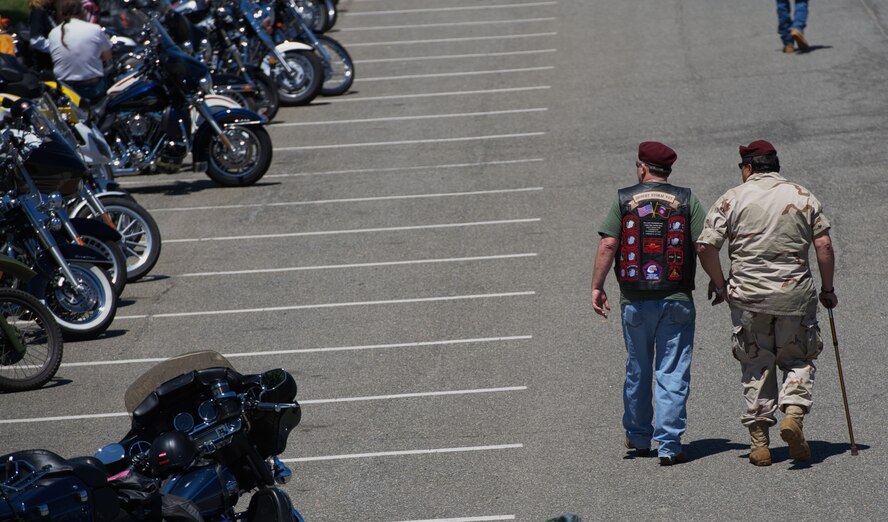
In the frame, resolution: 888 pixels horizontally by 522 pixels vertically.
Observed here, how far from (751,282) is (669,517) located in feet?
4.58

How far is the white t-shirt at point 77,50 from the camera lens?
14.0 m

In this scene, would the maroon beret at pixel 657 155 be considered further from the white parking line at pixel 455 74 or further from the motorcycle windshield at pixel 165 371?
the white parking line at pixel 455 74

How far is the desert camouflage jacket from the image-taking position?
21.0 feet

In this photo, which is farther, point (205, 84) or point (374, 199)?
point (205, 84)

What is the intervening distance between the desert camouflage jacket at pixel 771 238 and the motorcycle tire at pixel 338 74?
502 inches

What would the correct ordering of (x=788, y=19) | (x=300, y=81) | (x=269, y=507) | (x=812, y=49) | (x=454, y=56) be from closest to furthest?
(x=269, y=507), (x=300, y=81), (x=788, y=19), (x=812, y=49), (x=454, y=56)

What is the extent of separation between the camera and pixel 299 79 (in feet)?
59.2

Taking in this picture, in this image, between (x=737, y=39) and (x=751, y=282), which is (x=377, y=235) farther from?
(x=737, y=39)

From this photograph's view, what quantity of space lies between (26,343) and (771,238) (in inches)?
223

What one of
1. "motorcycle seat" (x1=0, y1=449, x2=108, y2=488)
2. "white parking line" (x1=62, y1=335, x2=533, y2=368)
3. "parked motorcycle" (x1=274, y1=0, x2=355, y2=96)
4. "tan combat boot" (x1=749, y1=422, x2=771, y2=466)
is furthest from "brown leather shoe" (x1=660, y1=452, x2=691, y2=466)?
"parked motorcycle" (x1=274, y1=0, x2=355, y2=96)

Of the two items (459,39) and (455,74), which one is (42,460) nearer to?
(455,74)

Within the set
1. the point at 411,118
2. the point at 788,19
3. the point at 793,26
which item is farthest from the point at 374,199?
the point at 788,19

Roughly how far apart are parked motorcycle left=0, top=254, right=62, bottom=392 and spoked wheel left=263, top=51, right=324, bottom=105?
9203 mm


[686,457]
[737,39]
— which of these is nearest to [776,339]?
[686,457]
